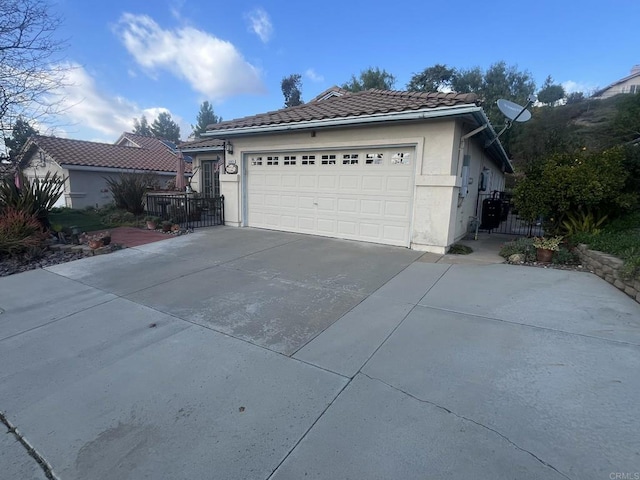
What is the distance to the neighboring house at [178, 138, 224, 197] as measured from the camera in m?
13.2

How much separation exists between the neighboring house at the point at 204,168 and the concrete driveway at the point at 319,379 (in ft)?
30.0

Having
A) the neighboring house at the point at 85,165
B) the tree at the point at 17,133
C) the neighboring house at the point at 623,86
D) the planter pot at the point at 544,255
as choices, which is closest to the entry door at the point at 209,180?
the neighboring house at the point at 85,165

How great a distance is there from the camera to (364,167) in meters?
7.57

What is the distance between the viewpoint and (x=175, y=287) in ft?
15.4

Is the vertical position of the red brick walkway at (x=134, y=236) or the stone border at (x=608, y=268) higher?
the stone border at (x=608, y=268)

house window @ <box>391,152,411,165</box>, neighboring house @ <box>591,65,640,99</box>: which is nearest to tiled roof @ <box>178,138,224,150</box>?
house window @ <box>391,152,411,165</box>

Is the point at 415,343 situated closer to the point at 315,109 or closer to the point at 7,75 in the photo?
the point at 315,109

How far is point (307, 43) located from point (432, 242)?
1061 cm

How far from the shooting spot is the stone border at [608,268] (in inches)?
169

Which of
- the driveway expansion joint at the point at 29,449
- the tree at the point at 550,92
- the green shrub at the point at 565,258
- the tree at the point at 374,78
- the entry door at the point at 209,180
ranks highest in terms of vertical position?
the tree at the point at 550,92

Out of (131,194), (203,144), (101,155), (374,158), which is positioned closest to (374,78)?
(203,144)

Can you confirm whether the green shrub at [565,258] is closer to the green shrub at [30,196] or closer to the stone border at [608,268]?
the stone border at [608,268]

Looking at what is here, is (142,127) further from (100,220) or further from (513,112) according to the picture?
(513,112)

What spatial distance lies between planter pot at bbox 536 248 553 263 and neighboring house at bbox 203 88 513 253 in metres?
1.69
